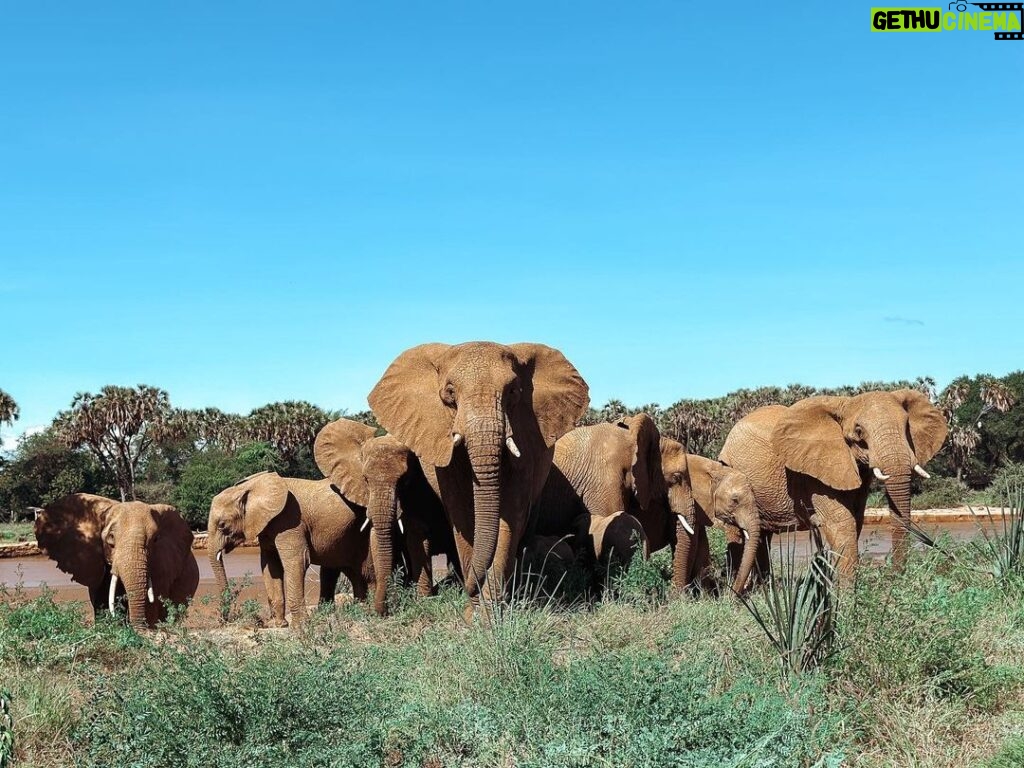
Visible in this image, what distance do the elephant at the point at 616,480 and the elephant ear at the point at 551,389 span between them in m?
1.83

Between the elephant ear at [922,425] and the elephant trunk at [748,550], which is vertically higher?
the elephant ear at [922,425]

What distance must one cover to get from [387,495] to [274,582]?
3.98m

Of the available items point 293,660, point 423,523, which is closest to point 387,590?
point 423,523

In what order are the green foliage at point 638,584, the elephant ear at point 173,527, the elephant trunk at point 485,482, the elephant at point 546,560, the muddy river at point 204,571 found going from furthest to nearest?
the muddy river at point 204,571 → the elephant ear at point 173,527 → the elephant at point 546,560 → the green foliage at point 638,584 → the elephant trunk at point 485,482

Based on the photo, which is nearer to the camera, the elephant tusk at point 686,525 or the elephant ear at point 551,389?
the elephant ear at point 551,389

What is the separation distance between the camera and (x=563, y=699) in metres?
7.21

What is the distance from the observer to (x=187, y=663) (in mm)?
7727

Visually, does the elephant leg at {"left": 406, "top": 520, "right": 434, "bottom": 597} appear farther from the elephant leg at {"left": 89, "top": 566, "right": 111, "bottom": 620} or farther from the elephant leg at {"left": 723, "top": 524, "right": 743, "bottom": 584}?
the elephant leg at {"left": 89, "top": 566, "right": 111, "bottom": 620}

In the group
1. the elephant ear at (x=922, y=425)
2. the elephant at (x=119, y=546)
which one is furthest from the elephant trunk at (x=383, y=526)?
the elephant ear at (x=922, y=425)

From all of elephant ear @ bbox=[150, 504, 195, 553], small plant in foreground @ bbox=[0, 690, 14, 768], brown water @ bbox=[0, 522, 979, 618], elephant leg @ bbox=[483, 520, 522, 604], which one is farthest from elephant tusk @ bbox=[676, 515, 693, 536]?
small plant in foreground @ bbox=[0, 690, 14, 768]

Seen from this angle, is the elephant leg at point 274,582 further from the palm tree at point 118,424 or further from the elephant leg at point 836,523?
the palm tree at point 118,424

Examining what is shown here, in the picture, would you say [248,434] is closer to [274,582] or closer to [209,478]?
[209,478]

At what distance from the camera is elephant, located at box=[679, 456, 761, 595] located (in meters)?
14.1

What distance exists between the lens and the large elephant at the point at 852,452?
40.7 feet
